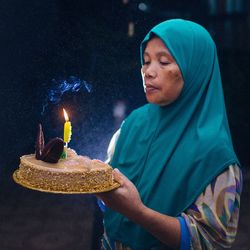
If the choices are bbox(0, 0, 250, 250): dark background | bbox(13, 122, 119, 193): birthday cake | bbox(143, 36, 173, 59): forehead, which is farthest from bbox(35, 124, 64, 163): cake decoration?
bbox(0, 0, 250, 250): dark background

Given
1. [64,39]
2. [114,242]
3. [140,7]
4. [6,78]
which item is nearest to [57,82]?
[64,39]

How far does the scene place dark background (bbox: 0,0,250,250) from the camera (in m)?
4.81

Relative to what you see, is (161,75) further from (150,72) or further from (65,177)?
(65,177)

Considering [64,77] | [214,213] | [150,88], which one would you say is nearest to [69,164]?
[150,88]

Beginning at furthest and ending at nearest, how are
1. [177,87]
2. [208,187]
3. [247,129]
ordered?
[247,129] → [177,87] → [208,187]

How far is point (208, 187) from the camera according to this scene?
5.80 feet

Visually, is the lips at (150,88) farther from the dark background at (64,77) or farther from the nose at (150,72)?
the dark background at (64,77)

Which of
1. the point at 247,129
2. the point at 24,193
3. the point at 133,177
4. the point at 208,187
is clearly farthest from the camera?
the point at 247,129

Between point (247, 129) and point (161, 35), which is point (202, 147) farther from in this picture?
point (247, 129)

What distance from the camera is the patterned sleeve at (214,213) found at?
1741mm

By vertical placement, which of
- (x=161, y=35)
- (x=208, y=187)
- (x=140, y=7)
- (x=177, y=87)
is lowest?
(x=208, y=187)

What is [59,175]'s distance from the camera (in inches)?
65.2

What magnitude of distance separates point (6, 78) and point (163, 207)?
12.0 ft

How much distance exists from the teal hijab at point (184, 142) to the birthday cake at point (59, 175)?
0.29 m
